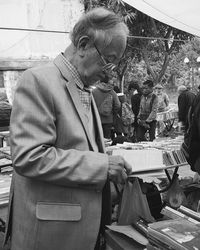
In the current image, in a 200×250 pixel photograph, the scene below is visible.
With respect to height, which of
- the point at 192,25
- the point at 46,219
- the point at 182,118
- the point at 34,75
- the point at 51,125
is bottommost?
the point at 182,118

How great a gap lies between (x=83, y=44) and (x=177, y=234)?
0.81 m

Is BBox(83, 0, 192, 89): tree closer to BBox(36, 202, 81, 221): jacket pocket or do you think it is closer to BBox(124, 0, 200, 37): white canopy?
BBox(124, 0, 200, 37): white canopy

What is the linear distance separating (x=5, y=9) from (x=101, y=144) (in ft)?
6.63

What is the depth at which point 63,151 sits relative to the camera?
1.07m

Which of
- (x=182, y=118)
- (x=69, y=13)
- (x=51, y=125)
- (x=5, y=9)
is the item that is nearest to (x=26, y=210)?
(x=51, y=125)

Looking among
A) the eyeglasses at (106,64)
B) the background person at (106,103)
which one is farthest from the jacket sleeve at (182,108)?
the eyeglasses at (106,64)

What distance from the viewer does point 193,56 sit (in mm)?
22484

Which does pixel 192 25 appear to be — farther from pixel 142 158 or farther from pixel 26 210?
pixel 26 210

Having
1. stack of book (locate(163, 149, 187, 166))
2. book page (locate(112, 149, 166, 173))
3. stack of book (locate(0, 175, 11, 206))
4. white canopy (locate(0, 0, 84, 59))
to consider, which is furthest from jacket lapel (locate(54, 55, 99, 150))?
white canopy (locate(0, 0, 84, 59))

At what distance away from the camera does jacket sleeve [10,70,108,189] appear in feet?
3.38

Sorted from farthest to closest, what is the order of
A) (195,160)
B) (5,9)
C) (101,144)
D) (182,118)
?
(182,118) → (5,9) → (195,160) → (101,144)

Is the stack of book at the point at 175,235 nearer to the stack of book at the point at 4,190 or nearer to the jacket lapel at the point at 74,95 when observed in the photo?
the jacket lapel at the point at 74,95

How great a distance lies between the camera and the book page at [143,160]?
1966mm

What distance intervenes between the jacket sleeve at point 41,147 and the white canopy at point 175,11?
2875 mm
